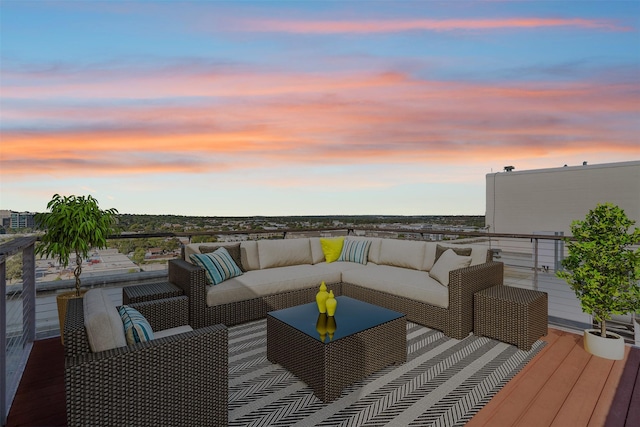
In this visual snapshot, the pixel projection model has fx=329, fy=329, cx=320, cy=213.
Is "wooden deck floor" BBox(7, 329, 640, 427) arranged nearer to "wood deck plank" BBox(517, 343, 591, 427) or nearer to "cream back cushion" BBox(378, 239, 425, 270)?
"wood deck plank" BBox(517, 343, 591, 427)

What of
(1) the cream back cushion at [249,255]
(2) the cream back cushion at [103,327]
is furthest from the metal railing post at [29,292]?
(2) the cream back cushion at [103,327]

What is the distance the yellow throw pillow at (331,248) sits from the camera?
488cm

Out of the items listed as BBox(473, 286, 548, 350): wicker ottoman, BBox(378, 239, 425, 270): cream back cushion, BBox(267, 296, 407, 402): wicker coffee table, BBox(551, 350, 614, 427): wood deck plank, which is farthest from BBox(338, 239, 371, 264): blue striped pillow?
BBox(551, 350, 614, 427): wood deck plank

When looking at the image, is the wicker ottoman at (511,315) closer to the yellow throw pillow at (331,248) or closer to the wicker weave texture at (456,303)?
the wicker weave texture at (456,303)

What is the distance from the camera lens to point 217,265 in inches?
144

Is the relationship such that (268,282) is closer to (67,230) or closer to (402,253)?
(402,253)

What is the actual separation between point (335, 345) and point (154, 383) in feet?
3.70

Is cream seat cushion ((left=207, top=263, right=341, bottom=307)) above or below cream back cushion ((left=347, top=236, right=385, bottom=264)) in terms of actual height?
below

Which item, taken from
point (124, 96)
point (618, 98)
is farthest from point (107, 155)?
point (618, 98)

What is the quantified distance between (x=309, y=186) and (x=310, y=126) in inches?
81.6

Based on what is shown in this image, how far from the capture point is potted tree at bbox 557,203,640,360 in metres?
2.74

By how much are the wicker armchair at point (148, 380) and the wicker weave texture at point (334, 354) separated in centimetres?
68

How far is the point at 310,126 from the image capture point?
20.1ft

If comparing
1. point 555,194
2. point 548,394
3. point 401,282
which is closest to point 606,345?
point 548,394
